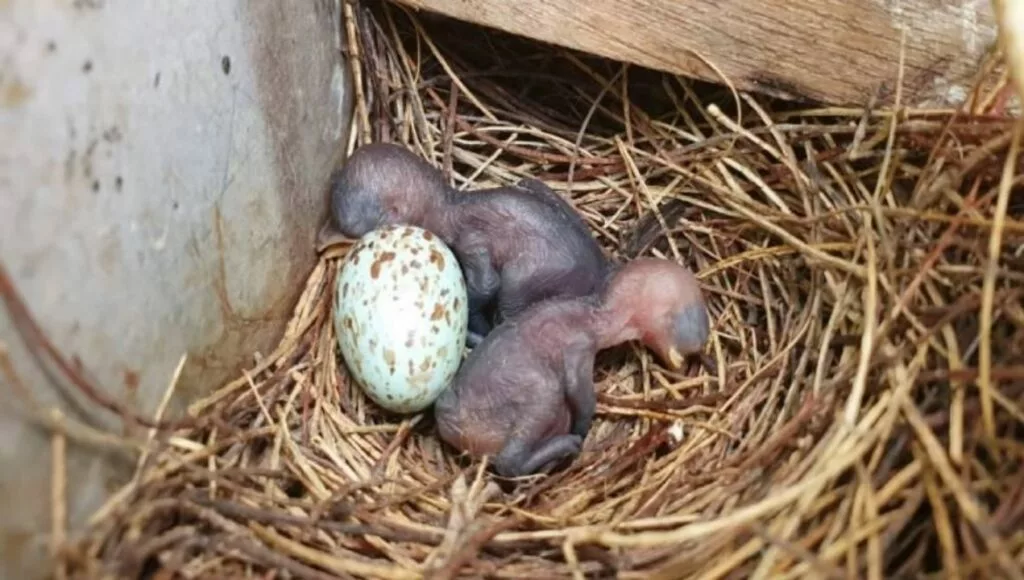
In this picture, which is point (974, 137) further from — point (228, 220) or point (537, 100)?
point (228, 220)

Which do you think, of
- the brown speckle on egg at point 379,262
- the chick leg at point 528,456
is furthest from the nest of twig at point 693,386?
the brown speckle on egg at point 379,262

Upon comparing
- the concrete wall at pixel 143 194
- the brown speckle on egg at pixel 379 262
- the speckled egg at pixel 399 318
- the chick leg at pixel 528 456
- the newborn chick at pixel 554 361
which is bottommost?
the chick leg at pixel 528 456

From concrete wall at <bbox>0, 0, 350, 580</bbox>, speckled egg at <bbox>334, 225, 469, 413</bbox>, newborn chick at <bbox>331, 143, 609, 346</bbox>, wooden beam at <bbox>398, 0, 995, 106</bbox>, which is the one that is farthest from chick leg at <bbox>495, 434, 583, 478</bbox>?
wooden beam at <bbox>398, 0, 995, 106</bbox>

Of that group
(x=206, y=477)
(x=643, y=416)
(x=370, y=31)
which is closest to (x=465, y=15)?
(x=370, y=31)

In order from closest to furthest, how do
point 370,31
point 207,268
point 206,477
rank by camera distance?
point 206,477
point 207,268
point 370,31

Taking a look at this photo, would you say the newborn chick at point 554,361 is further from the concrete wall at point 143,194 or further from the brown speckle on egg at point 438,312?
the concrete wall at point 143,194

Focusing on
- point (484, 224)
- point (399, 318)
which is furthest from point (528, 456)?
point (484, 224)

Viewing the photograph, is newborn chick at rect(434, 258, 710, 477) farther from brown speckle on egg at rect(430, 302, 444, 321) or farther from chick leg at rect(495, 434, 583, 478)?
brown speckle on egg at rect(430, 302, 444, 321)
